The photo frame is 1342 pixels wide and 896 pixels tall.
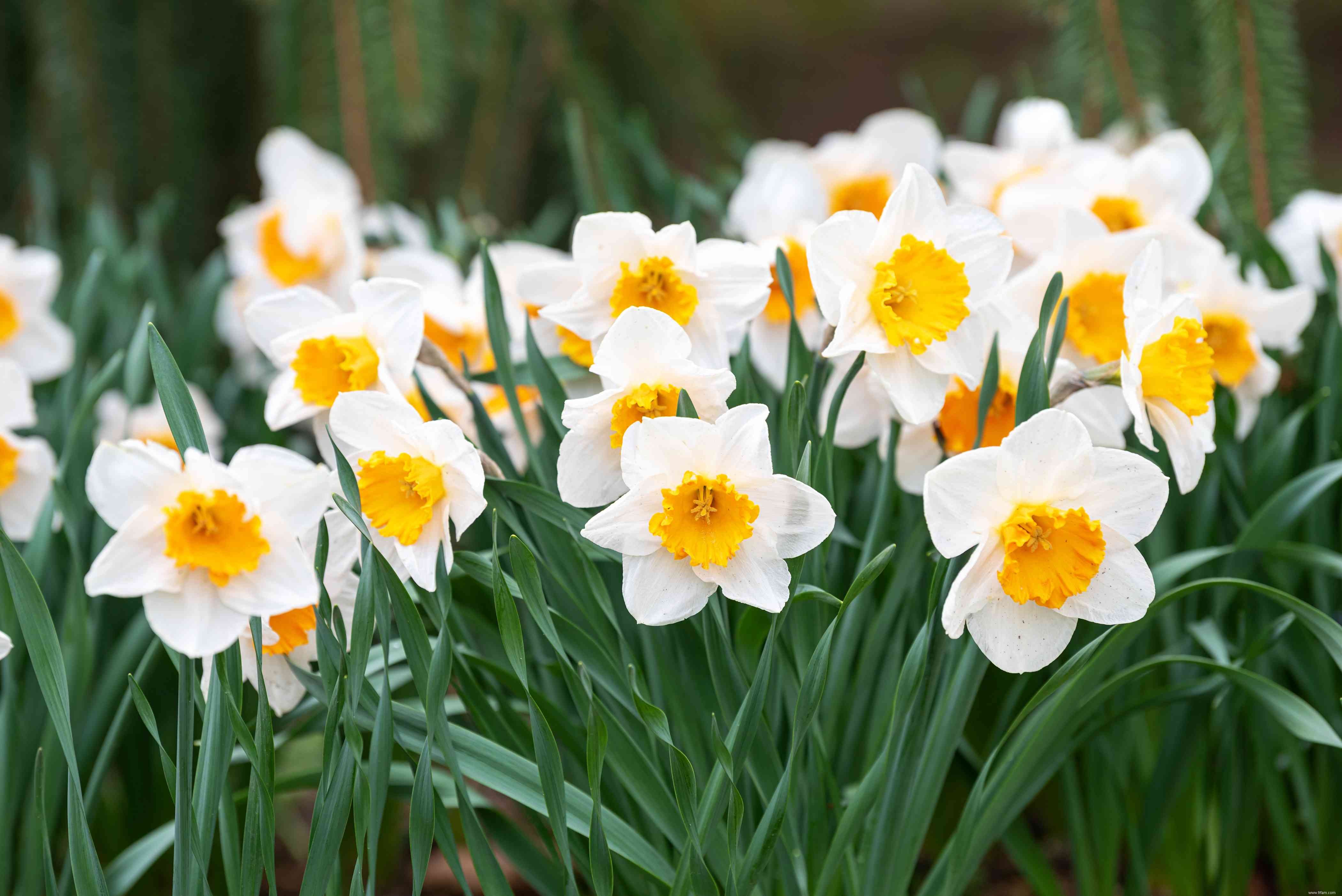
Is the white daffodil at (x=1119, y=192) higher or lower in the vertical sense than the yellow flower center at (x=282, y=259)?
higher

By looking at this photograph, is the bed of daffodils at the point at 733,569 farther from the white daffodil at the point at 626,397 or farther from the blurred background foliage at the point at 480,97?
the blurred background foliage at the point at 480,97

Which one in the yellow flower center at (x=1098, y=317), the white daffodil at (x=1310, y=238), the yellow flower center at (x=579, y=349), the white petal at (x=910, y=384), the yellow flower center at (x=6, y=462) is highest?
the white petal at (x=910, y=384)

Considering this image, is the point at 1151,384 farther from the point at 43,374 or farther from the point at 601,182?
the point at 43,374

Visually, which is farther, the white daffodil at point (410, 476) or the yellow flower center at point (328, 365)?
the yellow flower center at point (328, 365)

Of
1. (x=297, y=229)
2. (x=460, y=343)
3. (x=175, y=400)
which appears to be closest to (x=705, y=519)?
(x=175, y=400)

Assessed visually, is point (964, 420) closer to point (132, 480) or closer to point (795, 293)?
point (795, 293)

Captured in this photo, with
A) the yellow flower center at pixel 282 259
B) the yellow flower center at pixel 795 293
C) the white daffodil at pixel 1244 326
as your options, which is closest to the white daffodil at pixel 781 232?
the yellow flower center at pixel 795 293

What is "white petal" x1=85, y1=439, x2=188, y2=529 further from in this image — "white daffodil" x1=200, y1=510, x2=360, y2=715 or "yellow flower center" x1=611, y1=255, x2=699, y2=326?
"yellow flower center" x1=611, y1=255, x2=699, y2=326

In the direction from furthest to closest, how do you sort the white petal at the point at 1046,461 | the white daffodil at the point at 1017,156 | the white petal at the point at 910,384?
1. the white daffodil at the point at 1017,156
2. the white petal at the point at 910,384
3. the white petal at the point at 1046,461
